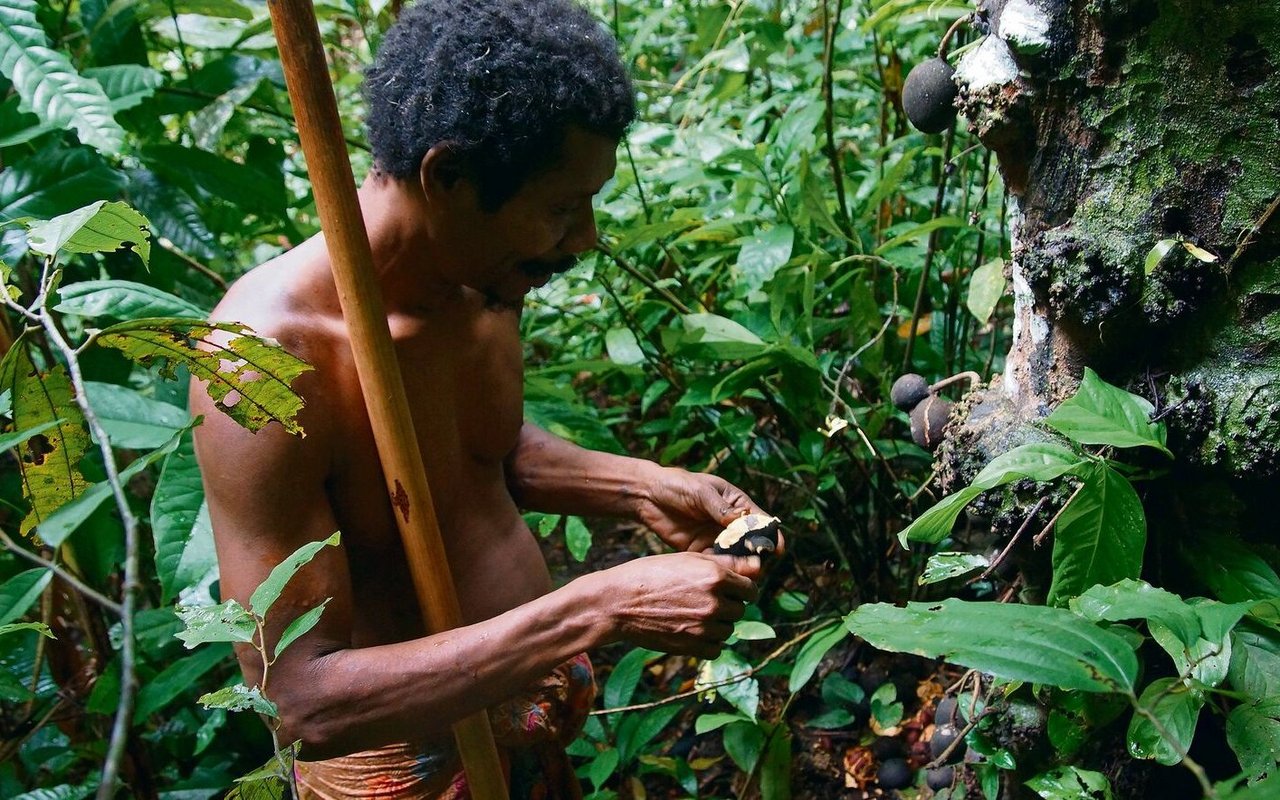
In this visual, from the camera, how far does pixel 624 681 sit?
7.78 ft

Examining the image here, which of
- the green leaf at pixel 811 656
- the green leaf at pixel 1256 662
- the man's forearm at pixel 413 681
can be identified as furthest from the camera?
the green leaf at pixel 811 656

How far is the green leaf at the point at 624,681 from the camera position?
7.69ft

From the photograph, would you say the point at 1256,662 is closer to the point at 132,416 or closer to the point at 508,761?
the point at 508,761

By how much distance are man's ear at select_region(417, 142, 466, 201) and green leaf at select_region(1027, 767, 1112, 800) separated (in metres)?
1.23

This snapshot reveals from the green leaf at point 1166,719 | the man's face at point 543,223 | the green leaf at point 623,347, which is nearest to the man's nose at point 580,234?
the man's face at point 543,223

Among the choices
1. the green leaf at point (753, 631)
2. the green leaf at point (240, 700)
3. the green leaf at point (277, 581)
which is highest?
the green leaf at point (277, 581)

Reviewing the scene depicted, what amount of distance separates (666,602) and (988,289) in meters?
0.87

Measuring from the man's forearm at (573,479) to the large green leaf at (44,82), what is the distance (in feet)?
3.00

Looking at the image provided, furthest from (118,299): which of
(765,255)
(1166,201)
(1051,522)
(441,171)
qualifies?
(1166,201)

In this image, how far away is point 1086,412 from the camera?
125 centimetres

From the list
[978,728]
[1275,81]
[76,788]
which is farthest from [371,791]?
[1275,81]

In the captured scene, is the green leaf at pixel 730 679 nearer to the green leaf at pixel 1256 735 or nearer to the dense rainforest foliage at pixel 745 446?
the dense rainforest foliage at pixel 745 446

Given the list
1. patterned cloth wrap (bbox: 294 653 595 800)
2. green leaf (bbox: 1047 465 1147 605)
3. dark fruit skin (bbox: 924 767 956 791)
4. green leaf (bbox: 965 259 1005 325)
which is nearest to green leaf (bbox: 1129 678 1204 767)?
green leaf (bbox: 1047 465 1147 605)

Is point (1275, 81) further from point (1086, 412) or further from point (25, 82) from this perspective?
point (25, 82)
